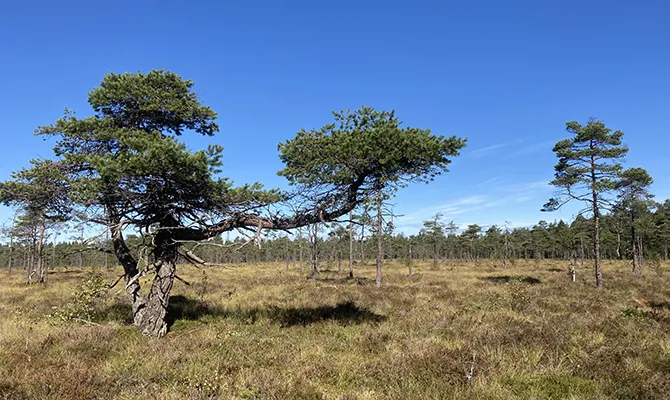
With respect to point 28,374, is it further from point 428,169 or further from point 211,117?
point 428,169

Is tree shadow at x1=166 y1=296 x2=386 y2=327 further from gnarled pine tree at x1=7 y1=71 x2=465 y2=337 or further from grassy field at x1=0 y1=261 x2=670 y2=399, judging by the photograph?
gnarled pine tree at x1=7 y1=71 x2=465 y2=337

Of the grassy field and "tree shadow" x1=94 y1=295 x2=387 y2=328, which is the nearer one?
the grassy field

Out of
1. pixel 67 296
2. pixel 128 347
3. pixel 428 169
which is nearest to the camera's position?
pixel 128 347

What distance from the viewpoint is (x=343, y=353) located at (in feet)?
28.2

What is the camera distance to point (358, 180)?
9.83 meters

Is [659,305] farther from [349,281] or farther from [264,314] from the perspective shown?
[349,281]

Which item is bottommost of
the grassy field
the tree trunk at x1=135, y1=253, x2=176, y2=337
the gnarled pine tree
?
the grassy field

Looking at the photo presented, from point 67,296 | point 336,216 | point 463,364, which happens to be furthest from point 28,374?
point 67,296

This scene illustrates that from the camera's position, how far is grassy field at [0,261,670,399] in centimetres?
609

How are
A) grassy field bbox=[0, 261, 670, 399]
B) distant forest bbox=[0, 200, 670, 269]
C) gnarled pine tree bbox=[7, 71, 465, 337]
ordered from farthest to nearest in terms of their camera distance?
distant forest bbox=[0, 200, 670, 269] → gnarled pine tree bbox=[7, 71, 465, 337] → grassy field bbox=[0, 261, 670, 399]

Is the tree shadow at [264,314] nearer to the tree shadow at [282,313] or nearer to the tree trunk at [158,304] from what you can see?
the tree shadow at [282,313]

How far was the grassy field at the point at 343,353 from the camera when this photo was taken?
240 inches

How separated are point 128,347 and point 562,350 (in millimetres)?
10141

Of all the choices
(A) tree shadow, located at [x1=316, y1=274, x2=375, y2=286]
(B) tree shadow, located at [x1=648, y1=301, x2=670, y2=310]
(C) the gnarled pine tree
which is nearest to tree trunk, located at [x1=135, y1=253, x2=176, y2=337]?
(C) the gnarled pine tree
